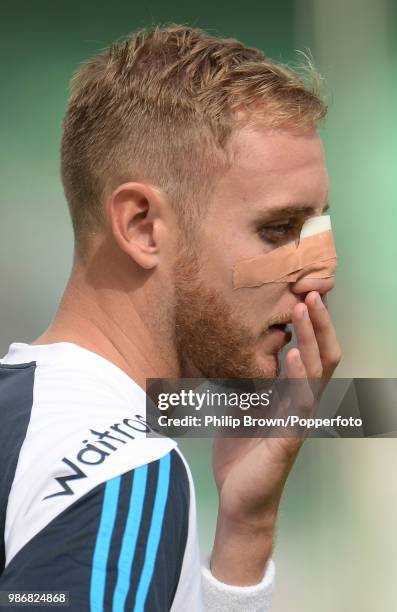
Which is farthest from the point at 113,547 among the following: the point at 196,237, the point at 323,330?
the point at 323,330

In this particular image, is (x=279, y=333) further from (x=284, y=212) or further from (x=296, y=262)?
(x=284, y=212)

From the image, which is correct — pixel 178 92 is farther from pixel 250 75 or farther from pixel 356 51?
pixel 356 51

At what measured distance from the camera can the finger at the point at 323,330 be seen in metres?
1.74

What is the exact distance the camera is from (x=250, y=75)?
171 centimetres

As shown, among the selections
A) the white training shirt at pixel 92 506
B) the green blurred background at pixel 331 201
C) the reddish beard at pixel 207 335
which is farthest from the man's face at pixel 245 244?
the green blurred background at pixel 331 201

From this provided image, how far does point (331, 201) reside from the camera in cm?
345

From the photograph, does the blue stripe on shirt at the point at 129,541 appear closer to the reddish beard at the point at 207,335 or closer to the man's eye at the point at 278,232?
the reddish beard at the point at 207,335

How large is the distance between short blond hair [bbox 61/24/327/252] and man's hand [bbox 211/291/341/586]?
1.13 feet

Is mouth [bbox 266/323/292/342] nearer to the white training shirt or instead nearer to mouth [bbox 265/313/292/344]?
mouth [bbox 265/313/292/344]

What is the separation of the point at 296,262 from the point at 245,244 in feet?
0.45

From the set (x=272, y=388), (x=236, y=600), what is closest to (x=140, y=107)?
(x=272, y=388)

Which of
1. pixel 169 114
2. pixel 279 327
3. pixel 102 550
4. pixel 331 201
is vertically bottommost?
pixel 102 550

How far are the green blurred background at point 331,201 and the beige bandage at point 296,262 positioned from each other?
1.67m

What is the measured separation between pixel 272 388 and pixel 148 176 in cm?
53
